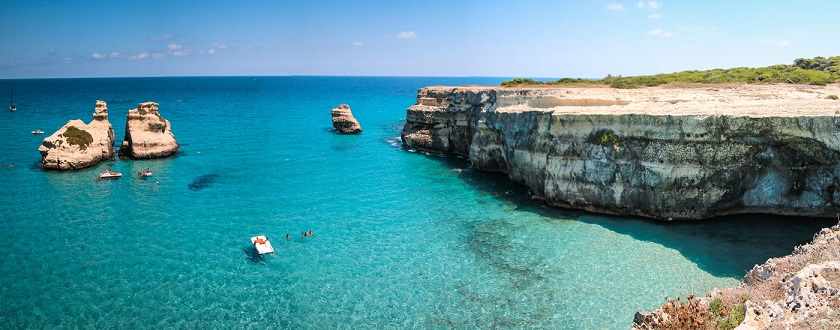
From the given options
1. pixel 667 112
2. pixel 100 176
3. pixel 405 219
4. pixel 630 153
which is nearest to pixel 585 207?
pixel 630 153

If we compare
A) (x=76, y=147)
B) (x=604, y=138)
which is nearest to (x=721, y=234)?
(x=604, y=138)

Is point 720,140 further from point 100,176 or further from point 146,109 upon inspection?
point 146,109

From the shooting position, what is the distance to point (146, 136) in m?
47.0

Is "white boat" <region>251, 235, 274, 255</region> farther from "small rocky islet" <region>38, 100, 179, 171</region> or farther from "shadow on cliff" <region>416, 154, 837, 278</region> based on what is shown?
"small rocky islet" <region>38, 100, 179, 171</region>

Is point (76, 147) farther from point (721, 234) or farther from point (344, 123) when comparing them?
point (721, 234)

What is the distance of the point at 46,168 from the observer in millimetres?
40531

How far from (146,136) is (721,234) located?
49.8m

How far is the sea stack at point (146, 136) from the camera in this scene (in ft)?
151

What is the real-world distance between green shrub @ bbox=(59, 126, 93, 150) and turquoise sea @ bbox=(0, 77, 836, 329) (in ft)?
11.8

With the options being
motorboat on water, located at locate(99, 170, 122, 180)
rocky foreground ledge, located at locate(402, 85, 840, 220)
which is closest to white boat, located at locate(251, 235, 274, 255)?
rocky foreground ledge, located at locate(402, 85, 840, 220)

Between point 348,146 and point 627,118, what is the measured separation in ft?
115

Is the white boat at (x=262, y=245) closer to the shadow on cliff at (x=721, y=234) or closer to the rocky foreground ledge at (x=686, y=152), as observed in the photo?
the shadow on cliff at (x=721, y=234)

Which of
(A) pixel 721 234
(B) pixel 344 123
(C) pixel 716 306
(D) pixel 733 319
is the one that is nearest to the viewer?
(D) pixel 733 319

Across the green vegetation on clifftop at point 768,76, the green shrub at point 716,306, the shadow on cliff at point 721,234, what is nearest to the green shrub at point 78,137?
the shadow on cliff at point 721,234
